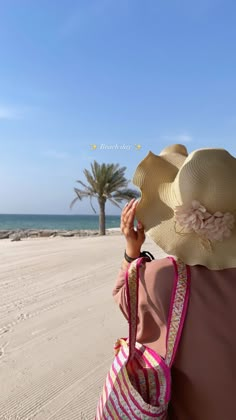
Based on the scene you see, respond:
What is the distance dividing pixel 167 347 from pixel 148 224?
1.68 feet

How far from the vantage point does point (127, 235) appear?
1845 millimetres

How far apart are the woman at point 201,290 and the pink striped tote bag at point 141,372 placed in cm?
3

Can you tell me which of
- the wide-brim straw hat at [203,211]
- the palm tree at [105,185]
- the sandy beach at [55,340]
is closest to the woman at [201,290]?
the wide-brim straw hat at [203,211]

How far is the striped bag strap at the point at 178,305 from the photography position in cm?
159

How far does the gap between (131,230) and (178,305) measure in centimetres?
40

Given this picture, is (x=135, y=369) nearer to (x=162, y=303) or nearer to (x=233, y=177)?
(x=162, y=303)

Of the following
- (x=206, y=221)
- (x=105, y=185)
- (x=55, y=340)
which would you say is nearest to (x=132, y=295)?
(x=206, y=221)

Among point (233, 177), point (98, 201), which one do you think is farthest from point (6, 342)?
point (98, 201)

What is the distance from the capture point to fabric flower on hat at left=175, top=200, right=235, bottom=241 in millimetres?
1610

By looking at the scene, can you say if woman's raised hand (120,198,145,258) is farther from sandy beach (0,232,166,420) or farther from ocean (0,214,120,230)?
ocean (0,214,120,230)

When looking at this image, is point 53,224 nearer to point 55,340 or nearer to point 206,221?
point 55,340

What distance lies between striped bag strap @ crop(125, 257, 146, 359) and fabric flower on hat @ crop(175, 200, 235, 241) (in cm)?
26

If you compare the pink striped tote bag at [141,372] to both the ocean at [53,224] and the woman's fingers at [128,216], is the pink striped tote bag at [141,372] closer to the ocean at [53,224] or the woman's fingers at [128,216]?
the woman's fingers at [128,216]

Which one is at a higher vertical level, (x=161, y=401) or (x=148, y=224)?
(x=148, y=224)
